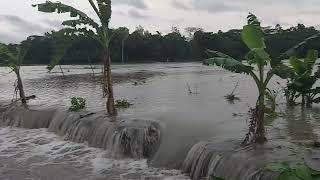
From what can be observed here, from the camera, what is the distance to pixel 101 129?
1464 centimetres

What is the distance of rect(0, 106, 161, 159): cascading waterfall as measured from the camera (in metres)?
12.9

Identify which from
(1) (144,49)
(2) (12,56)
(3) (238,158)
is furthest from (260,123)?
(1) (144,49)

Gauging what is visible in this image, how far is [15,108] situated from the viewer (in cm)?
2142

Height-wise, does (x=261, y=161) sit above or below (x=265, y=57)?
below

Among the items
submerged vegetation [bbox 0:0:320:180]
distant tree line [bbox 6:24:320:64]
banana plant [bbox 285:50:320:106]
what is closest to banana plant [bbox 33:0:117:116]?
submerged vegetation [bbox 0:0:320:180]

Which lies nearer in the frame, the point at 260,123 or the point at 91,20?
the point at 260,123

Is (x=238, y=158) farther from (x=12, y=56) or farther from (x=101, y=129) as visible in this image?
(x=12, y=56)

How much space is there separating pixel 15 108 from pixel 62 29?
754cm

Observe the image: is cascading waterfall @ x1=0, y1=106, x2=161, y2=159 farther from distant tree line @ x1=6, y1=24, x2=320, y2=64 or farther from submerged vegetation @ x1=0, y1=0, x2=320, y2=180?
distant tree line @ x1=6, y1=24, x2=320, y2=64

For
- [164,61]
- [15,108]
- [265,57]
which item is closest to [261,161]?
[265,57]

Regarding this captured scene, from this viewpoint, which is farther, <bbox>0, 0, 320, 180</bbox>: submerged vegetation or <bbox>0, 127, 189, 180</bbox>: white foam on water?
<bbox>0, 127, 189, 180</bbox>: white foam on water

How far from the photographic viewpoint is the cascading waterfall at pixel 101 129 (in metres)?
12.9

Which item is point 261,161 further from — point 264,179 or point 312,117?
point 312,117

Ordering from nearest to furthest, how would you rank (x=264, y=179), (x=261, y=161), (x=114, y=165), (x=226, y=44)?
(x=264, y=179)
(x=261, y=161)
(x=114, y=165)
(x=226, y=44)
